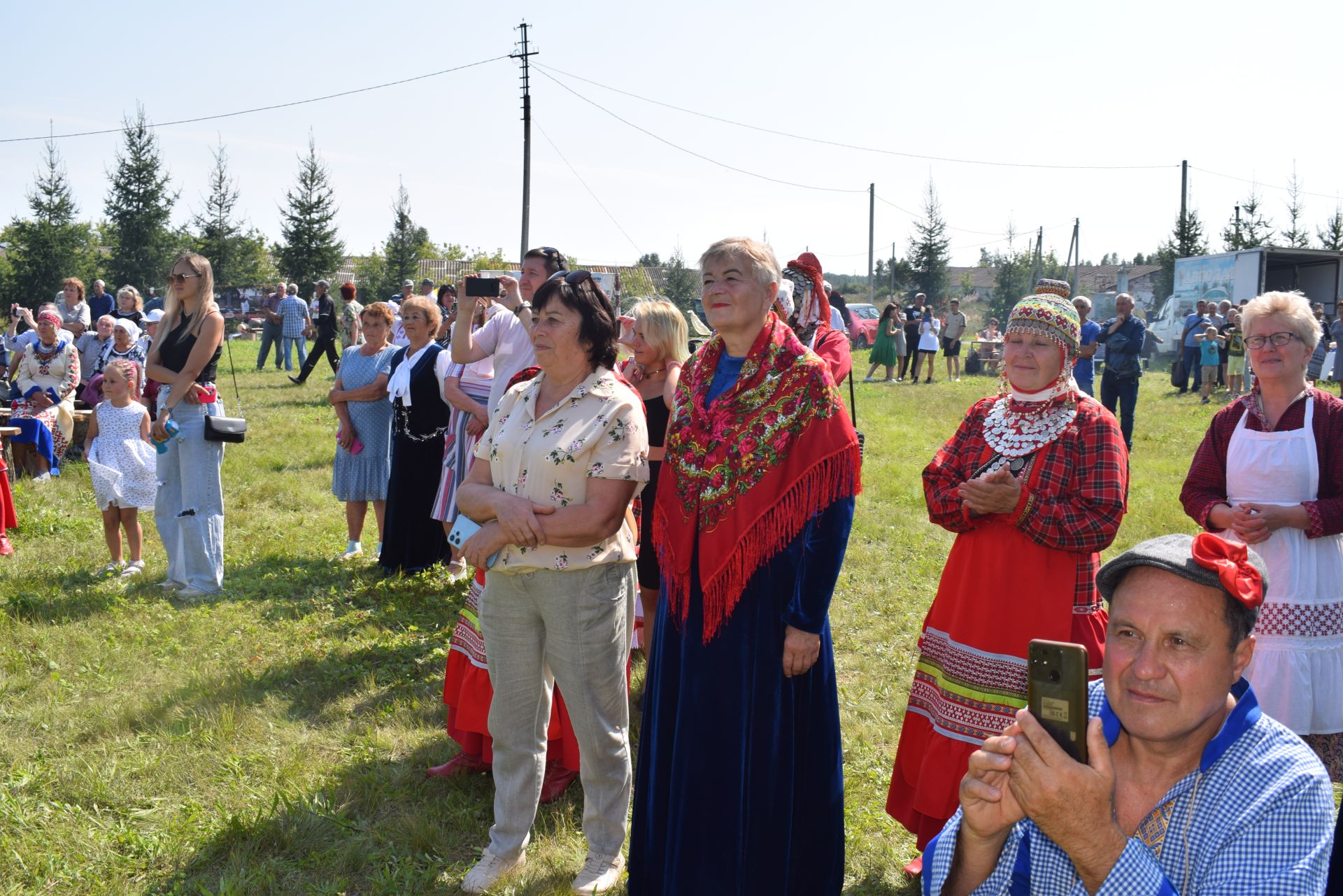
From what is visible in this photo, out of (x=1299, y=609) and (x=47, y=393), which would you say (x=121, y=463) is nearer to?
(x=47, y=393)

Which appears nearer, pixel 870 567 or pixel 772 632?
pixel 772 632

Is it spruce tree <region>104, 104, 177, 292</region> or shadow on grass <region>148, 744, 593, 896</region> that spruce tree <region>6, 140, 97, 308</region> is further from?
shadow on grass <region>148, 744, 593, 896</region>

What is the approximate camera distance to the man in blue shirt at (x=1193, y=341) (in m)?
18.7

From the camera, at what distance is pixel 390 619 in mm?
6293

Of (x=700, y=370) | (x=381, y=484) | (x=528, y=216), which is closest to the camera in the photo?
(x=700, y=370)

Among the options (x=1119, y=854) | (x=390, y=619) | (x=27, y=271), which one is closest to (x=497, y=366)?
(x=390, y=619)

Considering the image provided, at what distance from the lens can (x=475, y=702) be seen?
413 cm

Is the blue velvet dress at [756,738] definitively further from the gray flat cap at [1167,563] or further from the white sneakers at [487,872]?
the gray flat cap at [1167,563]

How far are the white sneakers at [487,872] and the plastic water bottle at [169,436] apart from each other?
13.1 ft

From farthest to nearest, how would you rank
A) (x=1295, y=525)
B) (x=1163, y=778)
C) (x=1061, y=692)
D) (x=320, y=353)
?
(x=320, y=353), (x=1295, y=525), (x=1163, y=778), (x=1061, y=692)

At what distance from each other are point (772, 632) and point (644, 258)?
5597 cm

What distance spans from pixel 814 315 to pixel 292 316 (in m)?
16.7

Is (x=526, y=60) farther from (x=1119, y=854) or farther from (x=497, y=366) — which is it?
(x=1119, y=854)

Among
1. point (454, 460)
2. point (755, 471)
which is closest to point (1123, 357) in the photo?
point (454, 460)
